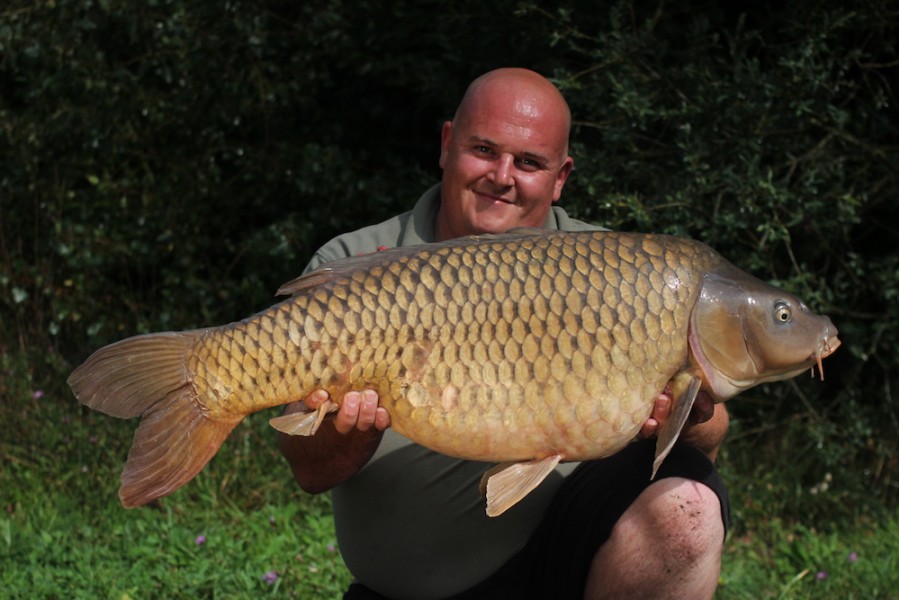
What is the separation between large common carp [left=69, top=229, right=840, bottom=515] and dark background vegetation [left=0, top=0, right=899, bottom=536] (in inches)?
64.3

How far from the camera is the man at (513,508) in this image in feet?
6.78

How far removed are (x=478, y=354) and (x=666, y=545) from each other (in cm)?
48

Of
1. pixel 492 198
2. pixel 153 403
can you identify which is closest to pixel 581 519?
pixel 492 198

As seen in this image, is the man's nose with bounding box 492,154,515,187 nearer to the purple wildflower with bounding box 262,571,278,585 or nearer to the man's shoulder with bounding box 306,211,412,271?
the man's shoulder with bounding box 306,211,412,271

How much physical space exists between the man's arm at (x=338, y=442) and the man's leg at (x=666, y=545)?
43 centimetres

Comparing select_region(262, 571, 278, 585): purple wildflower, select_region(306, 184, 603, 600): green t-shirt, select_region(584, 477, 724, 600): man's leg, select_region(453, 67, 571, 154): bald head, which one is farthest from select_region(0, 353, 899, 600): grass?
select_region(453, 67, 571, 154): bald head

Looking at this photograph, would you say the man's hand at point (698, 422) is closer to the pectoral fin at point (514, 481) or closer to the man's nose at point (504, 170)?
the pectoral fin at point (514, 481)

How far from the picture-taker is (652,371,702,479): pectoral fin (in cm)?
188

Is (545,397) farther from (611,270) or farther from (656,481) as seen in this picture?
(656,481)

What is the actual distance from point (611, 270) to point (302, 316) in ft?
1.49

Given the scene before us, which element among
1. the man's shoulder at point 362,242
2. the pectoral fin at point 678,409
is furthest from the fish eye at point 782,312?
the man's shoulder at point 362,242

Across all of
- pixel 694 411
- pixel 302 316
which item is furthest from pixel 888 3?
pixel 302 316

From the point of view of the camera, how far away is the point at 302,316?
187 cm

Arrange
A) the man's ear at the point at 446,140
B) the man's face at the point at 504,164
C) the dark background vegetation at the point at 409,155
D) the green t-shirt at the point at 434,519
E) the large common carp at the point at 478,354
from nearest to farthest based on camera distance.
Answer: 1. the large common carp at the point at 478,354
2. the green t-shirt at the point at 434,519
3. the man's face at the point at 504,164
4. the man's ear at the point at 446,140
5. the dark background vegetation at the point at 409,155
